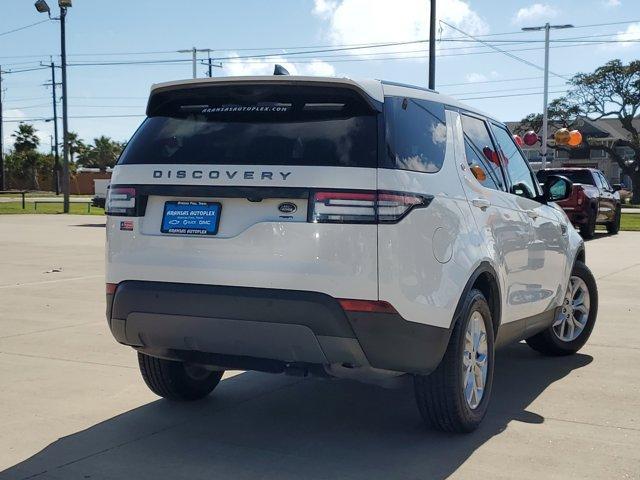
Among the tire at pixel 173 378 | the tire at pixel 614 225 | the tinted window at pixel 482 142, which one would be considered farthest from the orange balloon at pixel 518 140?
the tire at pixel 614 225

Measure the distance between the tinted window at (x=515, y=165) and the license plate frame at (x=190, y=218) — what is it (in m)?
2.31

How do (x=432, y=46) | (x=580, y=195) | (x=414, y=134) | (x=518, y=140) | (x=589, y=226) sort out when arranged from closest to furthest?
(x=414, y=134) < (x=580, y=195) < (x=589, y=226) < (x=432, y=46) < (x=518, y=140)

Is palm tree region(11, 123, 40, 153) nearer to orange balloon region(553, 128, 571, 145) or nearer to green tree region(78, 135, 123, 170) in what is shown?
green tree region(78, 135, 123, 170)

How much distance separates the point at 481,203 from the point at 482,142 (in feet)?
2.11

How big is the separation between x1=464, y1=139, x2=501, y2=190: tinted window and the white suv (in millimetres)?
185

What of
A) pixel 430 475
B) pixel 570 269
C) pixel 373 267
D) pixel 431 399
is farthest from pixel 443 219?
pixel 570 269

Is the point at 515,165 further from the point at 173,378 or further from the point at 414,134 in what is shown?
the point at 173,378

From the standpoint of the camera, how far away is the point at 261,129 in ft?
14.2

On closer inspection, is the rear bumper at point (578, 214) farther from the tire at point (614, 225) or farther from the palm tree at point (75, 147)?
the palm tree at point (75, 147)

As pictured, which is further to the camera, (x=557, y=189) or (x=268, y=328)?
(x=557, y=189)

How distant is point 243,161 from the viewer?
4.26m

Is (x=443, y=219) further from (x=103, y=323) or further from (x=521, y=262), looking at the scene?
(x=103, y=323)

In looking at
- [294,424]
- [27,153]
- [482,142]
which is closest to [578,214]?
[482,142]

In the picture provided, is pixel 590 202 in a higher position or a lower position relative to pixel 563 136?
lower
